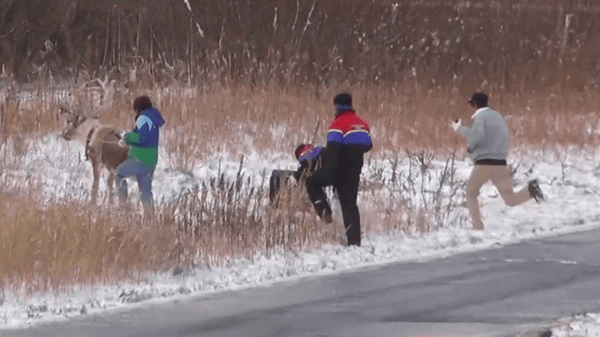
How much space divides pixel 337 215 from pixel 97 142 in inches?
120

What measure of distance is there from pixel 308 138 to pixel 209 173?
92.7 inches

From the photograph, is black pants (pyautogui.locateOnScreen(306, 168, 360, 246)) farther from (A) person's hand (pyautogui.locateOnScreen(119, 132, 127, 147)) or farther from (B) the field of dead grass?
(A) person's hand (pyautogui.locateOnScreen(119, 132, 127, 147))

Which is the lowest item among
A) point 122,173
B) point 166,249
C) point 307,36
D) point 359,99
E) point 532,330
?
point 532,330

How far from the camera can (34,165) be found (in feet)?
59.8

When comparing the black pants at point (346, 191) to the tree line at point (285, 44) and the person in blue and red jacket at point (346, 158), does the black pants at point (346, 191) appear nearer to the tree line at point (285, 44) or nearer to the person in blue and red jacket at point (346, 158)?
the person in blue and red jacket at point (346, 158)

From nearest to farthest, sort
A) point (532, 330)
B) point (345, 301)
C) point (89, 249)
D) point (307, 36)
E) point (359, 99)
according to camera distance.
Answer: point (532, 330) < point (345, 301) < point (89, 249) < point (359, 99) < point (307, 36)

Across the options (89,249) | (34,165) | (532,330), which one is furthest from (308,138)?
(532,330)

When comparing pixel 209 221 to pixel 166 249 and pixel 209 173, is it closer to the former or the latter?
pixel 166 249

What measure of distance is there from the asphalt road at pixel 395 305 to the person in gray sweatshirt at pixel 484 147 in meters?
1.90

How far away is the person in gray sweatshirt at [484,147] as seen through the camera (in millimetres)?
14195

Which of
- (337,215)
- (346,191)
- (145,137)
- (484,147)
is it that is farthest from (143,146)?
(484,147)

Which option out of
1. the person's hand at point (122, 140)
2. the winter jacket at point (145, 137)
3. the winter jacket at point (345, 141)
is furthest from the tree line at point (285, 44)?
the winter jacket at point (345, 141)

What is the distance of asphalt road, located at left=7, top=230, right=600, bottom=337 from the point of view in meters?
9.19

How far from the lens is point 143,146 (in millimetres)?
13938
